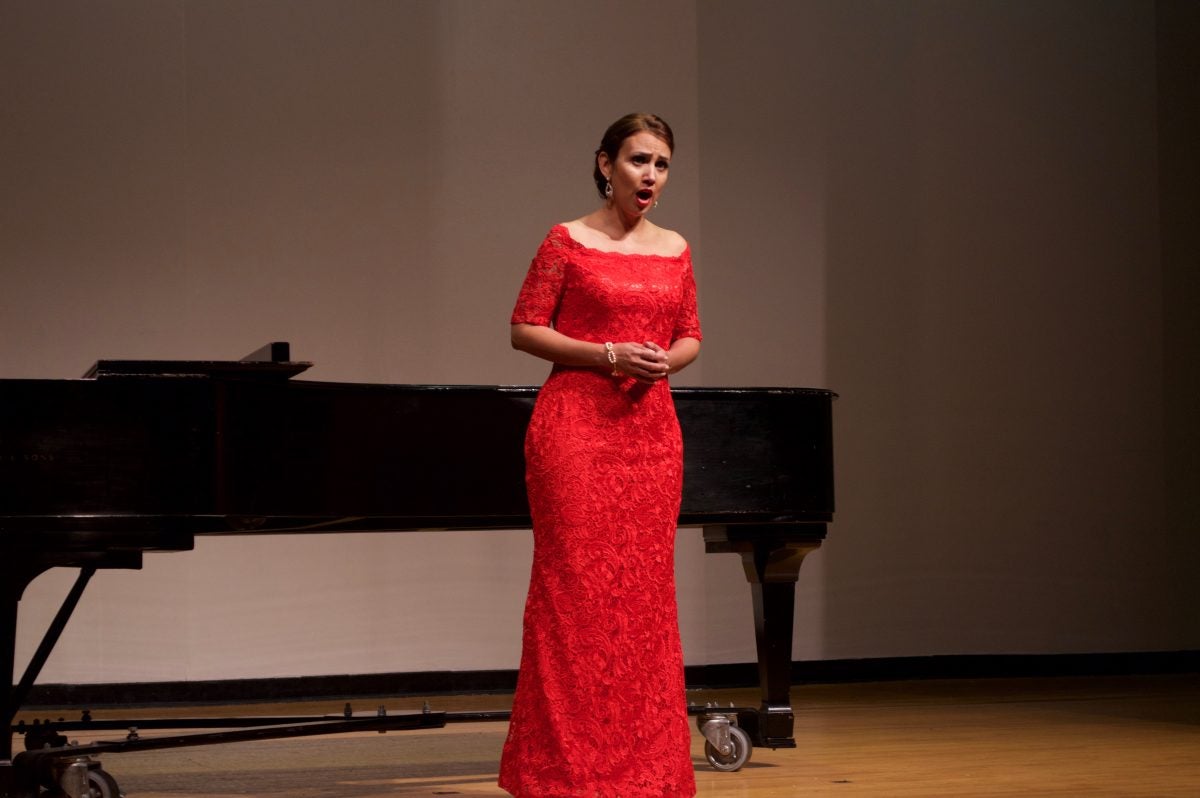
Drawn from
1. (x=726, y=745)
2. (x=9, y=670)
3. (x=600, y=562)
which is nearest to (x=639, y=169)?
(x=600, y=562)

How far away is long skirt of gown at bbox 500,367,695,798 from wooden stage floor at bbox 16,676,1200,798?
621 mm

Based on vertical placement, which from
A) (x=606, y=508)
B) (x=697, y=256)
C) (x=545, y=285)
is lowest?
(x=606, y=508)

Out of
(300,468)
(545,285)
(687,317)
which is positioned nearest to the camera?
(545,285)

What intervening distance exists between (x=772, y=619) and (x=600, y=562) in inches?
47.2

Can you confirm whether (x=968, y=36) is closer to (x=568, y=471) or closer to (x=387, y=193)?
(x=387, y=193)

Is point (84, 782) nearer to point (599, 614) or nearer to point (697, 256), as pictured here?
point (599, 614)

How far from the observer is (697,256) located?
5582mm

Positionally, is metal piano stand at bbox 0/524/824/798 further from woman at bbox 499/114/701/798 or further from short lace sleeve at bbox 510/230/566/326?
short lace sleeve at bbox 510/230/566/326

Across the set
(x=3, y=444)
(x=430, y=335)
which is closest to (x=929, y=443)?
(x=430, y=335)

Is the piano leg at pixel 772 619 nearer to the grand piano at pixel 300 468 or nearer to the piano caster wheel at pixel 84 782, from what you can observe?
the grand piano at pixel 300 468

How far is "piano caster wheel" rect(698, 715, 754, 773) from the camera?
3527 mm

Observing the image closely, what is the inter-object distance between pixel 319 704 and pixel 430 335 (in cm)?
147

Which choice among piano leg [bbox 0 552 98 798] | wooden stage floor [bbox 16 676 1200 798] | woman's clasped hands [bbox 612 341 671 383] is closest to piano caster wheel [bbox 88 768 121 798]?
piano leg [bbox 0 552 98 798]

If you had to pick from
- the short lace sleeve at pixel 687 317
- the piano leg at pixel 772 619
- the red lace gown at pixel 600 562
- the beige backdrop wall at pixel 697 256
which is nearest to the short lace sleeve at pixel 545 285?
the red lace gown at pixel 600 562
